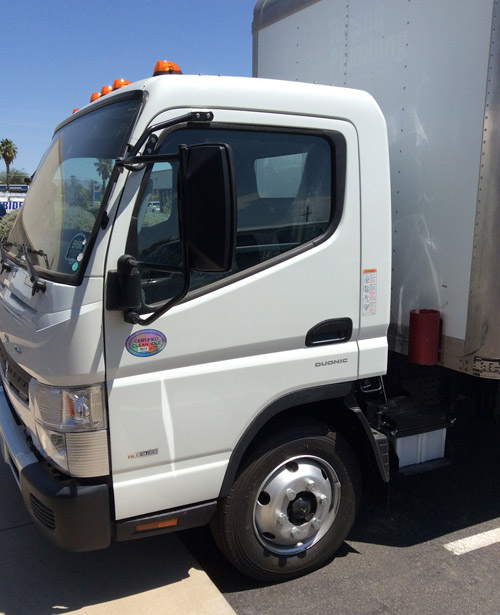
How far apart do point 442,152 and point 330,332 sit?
1.16 meters

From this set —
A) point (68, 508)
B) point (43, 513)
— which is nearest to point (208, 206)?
point (68, 508)

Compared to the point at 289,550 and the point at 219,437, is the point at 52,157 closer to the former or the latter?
the point at 219,437

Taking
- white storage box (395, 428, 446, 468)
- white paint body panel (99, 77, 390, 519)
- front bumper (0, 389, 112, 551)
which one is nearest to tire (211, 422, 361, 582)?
white paint body panel (99, 77, 390, 519)

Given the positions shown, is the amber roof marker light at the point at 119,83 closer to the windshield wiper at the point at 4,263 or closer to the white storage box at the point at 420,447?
the windshield wiper at the point at 4,263

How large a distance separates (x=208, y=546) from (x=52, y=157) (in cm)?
241

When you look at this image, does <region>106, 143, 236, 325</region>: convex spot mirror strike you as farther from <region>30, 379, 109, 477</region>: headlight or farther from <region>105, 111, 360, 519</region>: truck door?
<region>30, 379, 109, 477</region>: headlight

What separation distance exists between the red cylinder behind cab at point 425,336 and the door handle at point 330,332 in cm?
47

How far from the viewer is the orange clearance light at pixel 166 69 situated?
2.68 m

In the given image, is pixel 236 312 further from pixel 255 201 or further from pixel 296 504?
pixel 296 504

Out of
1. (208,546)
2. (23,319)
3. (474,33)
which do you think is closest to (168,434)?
(23,319)

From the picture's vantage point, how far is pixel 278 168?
2.83 meters

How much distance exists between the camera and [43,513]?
263 centimetres

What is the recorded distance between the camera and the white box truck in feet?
7.98

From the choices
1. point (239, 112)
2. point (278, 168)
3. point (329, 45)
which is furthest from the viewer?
point (329, 45)
